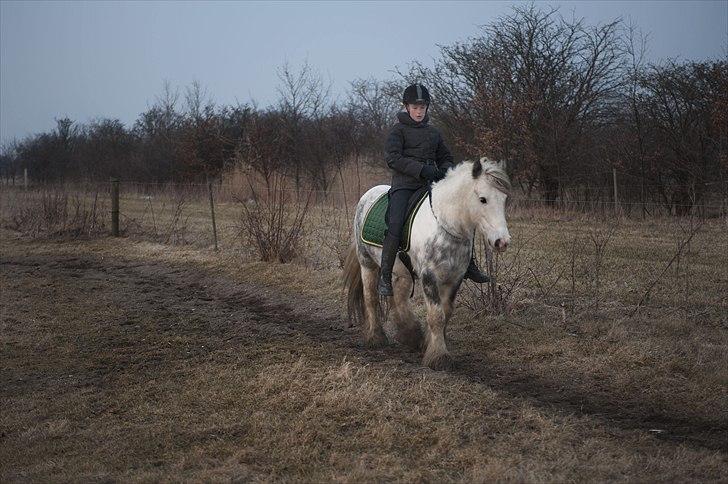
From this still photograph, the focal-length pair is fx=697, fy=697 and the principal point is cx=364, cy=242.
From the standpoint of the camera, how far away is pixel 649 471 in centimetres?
423

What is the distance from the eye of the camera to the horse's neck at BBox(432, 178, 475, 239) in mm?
6246

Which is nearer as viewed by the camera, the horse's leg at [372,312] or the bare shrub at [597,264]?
the horse's leg at [372,312]

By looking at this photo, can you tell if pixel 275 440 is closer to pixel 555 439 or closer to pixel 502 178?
pixel 555 439

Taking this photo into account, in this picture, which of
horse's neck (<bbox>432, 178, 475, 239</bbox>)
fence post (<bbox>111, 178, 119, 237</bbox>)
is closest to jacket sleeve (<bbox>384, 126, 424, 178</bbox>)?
horse's neck (<bbox>432, 178, 475, 239</bbox>)

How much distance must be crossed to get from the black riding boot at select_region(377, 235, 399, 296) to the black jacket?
21.7 inches

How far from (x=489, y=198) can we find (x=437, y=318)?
1.26 metres

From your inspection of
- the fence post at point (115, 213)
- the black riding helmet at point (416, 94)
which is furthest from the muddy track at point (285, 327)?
the fence post at point (115, 213)

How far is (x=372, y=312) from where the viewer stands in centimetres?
753

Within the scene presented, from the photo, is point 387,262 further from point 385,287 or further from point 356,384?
point 356,384

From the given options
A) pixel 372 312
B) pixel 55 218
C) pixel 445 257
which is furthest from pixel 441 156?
pixel 55 218

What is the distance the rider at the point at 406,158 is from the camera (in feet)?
22.2

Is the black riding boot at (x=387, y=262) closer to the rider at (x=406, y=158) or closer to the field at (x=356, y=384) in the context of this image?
the rider at (x=406, y=158)

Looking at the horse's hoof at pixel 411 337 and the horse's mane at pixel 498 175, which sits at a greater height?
the horse's mane at pixel 498 175

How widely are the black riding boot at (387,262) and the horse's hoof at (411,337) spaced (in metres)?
0.49
